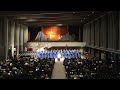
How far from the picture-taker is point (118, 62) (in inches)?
982

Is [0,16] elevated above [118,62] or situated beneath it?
elevated above

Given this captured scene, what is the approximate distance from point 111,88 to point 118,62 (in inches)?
858

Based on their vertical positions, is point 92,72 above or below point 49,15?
below

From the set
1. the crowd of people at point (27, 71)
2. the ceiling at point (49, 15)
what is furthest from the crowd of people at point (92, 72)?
the ceiling at point (49, 15)

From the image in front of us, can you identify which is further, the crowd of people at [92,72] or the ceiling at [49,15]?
the ceiling at [49,15]

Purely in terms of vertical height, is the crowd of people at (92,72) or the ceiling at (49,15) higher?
the ceiling at (49,15)

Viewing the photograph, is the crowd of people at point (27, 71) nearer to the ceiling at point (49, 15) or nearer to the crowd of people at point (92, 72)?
the crowd of people at point (92, 72)

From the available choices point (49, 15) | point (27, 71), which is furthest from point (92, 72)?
point (49, 15)

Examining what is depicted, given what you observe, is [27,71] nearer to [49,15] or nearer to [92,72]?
[92,72]

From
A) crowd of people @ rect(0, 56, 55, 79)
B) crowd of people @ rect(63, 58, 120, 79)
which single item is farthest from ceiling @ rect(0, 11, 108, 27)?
crowd of people @ rect(63, 58, 120, 79)

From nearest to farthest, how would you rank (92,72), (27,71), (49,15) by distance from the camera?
1. (92,72)
2. (27,71)
3. (49,15)

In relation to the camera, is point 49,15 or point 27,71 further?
point 49,15
